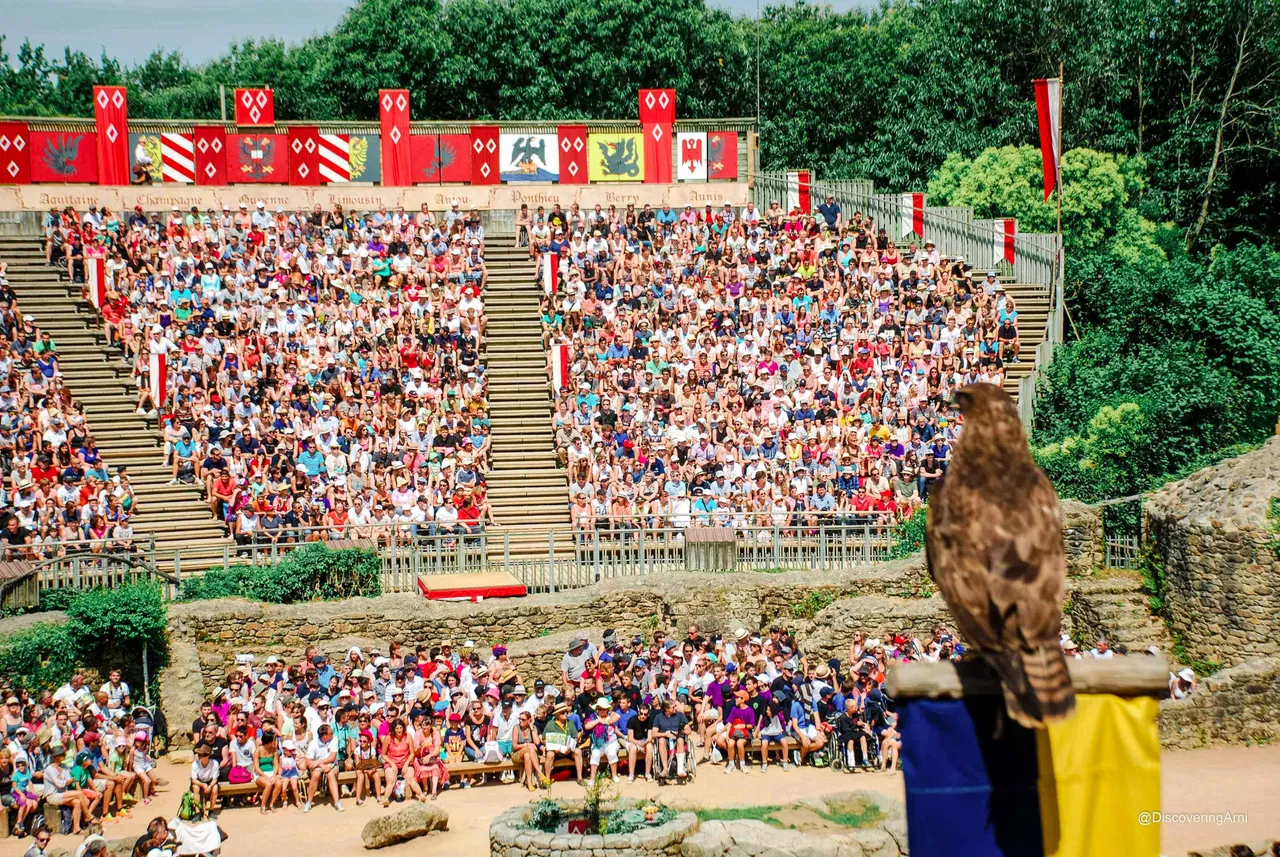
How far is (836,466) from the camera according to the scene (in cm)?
2572

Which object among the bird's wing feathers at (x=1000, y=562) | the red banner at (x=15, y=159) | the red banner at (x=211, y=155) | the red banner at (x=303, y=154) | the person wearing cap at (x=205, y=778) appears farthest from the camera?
the red banner at (x=303, y=154)

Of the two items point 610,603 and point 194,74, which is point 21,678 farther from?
point 194,74

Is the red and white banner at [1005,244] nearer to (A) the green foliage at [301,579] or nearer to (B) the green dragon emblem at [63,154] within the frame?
(A) the green foliage at [301,579]

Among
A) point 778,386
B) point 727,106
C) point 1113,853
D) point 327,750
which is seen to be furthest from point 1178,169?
point 1113,853

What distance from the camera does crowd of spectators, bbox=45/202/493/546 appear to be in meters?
25.1

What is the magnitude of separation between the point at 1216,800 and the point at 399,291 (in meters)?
18.9

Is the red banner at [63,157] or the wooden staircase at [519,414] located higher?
the red banner at [63,157]

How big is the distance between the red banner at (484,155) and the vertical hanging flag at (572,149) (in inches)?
60.8

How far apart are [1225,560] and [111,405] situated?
1905 cm

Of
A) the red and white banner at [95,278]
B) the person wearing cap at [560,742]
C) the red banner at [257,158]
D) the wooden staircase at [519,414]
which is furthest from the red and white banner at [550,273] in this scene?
the person wearing cap at [560,742]

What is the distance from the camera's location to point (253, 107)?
113ft

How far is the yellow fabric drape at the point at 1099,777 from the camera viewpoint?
4566mm

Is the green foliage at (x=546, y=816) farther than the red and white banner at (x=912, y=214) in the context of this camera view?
No

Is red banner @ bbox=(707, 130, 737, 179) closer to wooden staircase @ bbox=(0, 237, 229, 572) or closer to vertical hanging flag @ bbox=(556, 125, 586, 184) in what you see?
vertical hanging flag @ bbox=(556, 125, 586, 184)
